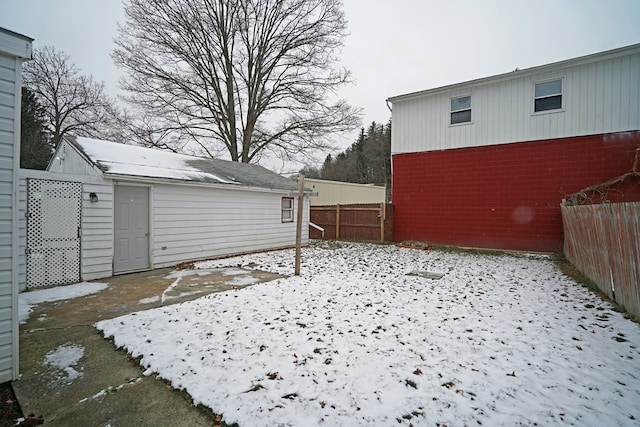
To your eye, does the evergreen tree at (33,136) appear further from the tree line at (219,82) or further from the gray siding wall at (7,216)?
the gray siding wall at (7,216)

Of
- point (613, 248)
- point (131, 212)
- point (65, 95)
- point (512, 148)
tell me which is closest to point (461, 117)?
point (512, 148)

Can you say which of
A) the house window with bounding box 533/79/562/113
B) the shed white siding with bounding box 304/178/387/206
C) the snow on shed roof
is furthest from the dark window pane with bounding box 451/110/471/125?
the shed white siding with bounding box 304/178/387/206

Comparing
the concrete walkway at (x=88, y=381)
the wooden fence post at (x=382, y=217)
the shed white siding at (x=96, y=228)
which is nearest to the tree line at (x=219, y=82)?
the wooden fence post at (x=382, y=217)

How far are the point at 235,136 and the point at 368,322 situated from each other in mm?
16812

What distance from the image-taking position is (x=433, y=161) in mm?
12156

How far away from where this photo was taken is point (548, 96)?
33.4 ft

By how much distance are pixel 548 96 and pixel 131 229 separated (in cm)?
1333

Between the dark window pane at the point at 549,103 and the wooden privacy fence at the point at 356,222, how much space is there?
6205 mm

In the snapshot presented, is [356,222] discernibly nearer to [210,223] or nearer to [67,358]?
[210,223]

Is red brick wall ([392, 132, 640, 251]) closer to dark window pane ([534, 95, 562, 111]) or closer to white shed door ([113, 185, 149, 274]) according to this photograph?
dark window pane ([534, 95, 562, 111])

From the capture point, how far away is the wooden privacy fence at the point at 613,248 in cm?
412

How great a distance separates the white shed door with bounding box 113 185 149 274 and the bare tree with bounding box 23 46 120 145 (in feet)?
52.8

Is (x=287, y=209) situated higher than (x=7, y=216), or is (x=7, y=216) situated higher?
(x=287, y=209)

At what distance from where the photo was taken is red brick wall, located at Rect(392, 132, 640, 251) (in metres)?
9.53
